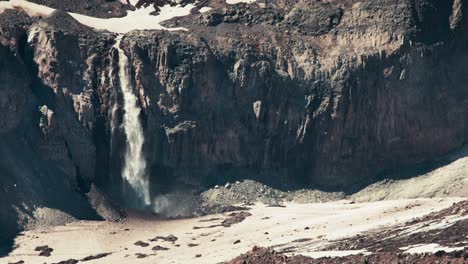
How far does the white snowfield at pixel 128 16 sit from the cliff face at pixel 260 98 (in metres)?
1.86

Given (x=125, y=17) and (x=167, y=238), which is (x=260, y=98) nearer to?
(x=125, y=17)

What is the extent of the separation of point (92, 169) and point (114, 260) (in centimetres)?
1630

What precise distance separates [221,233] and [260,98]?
15789mm

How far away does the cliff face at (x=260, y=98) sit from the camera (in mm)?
124438

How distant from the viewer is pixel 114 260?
107m

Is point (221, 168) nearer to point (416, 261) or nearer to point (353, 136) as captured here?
point (353, 136)

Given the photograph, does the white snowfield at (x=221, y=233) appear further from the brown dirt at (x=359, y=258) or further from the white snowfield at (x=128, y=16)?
the white snowfield at (x=128, y=16)

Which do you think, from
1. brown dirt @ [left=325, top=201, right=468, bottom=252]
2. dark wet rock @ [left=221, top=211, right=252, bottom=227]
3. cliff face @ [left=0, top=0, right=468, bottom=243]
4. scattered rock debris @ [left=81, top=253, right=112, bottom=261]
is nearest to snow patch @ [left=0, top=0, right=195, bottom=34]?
cliff face @ [left=0, top=0, right=468, bottom=243]

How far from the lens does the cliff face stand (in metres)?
124

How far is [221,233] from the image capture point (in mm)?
112438

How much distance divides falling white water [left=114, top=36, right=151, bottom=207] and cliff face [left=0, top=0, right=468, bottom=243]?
0.45 meters

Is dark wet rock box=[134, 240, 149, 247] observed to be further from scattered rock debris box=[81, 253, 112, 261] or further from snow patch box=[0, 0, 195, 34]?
snow patch box=[0, 0, 195, 34]

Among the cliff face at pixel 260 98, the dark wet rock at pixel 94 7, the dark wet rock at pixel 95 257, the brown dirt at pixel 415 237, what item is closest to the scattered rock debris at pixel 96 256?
the dark wet rock at pixel 95 257

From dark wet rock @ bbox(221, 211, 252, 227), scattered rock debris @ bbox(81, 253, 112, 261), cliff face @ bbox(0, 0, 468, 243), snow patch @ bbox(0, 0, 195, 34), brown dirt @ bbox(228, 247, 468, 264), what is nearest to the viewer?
brown dirt @ bbox(228, 247, 468, 264)
